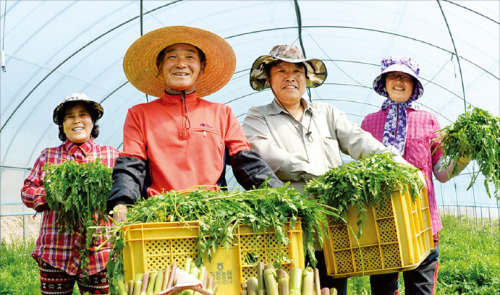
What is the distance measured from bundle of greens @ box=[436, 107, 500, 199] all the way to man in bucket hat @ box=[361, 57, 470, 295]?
176 mm

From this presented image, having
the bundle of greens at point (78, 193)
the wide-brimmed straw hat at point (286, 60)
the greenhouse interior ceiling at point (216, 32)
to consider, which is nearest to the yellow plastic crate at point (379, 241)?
the wide-brimmed straw hat at point (286, 60)

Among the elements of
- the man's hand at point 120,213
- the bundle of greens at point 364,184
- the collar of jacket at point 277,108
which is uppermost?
the collar of jacket at point 277,108

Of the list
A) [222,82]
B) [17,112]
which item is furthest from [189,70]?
[17,112]

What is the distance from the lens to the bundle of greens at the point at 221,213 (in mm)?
2164

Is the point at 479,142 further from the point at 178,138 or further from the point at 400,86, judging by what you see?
the point at 178,138

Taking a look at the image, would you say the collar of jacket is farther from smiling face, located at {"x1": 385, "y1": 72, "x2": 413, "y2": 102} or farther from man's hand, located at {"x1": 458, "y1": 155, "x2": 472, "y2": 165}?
man's hand, located at {"x1": 458, "y1": 155, "x2": 472, "y2": 165}

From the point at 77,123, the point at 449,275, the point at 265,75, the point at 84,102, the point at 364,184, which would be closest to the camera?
the point at 364,184

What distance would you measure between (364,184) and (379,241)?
1.00 feet

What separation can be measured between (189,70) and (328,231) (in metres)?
1.15

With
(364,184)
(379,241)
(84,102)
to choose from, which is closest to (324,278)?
(379,241)

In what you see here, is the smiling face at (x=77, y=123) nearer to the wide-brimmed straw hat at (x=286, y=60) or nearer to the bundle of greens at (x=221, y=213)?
the wide-brimmed straw hat at (x=286, y=60)

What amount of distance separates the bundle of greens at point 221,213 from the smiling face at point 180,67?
885 mm

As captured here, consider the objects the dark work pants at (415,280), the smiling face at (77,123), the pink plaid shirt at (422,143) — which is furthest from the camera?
the smiling face at (77,123)

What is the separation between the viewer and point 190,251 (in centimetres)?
217
